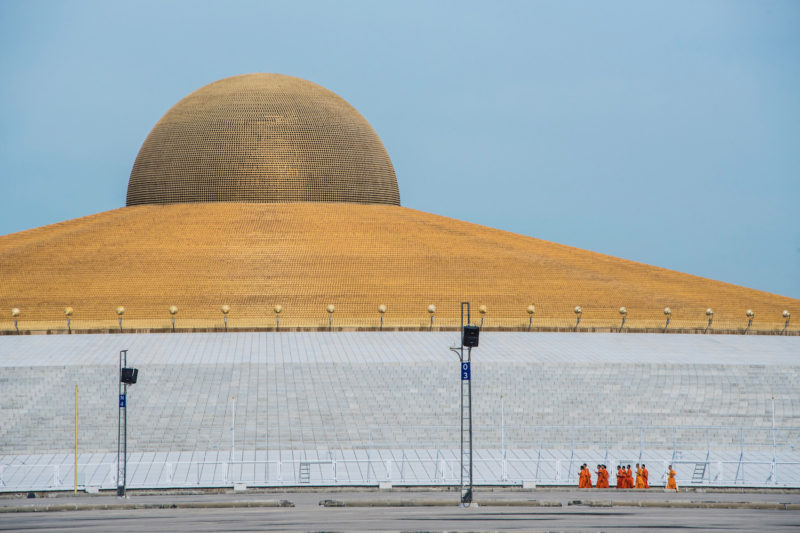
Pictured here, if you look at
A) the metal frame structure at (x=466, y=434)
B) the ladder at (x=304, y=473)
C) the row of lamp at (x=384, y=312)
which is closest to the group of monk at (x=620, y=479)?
the metal frame structure at (x=466, y=434)

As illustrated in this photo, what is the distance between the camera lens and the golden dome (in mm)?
38875

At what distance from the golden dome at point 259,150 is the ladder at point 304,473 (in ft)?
67.9

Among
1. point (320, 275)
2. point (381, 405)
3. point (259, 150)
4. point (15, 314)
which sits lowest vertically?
point (381, 405)

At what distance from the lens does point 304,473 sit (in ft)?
61.5

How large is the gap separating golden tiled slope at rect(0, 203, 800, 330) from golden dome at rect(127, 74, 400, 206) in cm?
92

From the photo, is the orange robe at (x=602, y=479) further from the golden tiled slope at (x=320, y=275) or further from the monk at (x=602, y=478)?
the golden tiled slope at (x=320, y=275)

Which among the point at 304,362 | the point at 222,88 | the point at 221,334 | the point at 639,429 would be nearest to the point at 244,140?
the point at 222,88

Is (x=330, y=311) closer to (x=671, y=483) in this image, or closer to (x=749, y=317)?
(x=749, y=317)

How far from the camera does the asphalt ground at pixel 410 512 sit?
47.9 feet

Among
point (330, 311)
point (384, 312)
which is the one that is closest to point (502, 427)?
point (330, 311)

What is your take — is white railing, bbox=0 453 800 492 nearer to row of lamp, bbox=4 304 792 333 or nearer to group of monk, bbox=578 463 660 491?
group of monk, bbox=578 463 660 491

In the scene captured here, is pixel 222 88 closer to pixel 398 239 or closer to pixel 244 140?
pixel 244 140

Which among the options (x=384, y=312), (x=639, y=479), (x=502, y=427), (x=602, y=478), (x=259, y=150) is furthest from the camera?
(x=259, y=150)

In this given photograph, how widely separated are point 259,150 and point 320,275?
724 centimetres
